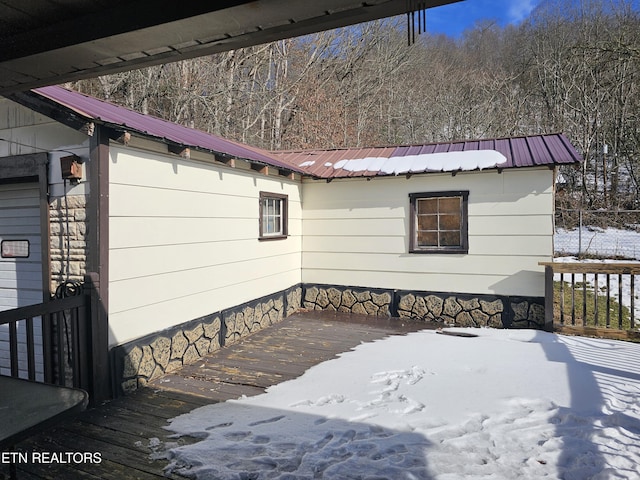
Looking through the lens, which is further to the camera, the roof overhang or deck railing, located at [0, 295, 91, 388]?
deck railing, located at [0, 295, 91, 388]

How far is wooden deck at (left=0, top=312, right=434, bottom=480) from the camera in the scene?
8.15 ft

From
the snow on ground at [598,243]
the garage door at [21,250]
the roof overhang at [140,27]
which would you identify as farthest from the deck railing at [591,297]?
the garage door at [21,250]

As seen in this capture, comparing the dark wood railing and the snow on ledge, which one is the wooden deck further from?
the snow on ledge

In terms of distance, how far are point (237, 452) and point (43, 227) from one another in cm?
270

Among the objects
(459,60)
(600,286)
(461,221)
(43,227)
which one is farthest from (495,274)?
(459,60)

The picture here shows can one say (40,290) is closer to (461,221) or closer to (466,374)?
(466,374)

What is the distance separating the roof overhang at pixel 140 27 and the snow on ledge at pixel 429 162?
486 cm

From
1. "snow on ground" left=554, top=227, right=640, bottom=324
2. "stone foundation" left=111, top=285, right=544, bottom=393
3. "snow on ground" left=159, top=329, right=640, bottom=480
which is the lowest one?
"snow on ground" left=159, top=329, right=640, bottom=480

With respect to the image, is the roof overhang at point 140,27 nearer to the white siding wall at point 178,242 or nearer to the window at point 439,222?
the white siding wall at point 178,242

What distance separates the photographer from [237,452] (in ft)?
8.28

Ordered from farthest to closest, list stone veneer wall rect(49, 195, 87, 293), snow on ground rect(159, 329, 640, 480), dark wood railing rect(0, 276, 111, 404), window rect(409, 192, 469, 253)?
1. window rect(409, 192, 469, 253)
2. stone veneer wall rect(49, 195, 87, 293)
3. dark wood railing rect(0, 276, 111, 404)
4. snow on ground rect(159, 329, 640, 480)

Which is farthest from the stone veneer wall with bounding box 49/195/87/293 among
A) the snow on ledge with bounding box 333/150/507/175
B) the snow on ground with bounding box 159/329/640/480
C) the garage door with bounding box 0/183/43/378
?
the snow on ledge with bounding box 333/150/507/175

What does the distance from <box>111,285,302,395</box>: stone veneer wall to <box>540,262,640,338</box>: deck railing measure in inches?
155

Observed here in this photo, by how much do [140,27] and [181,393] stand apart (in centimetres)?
309
